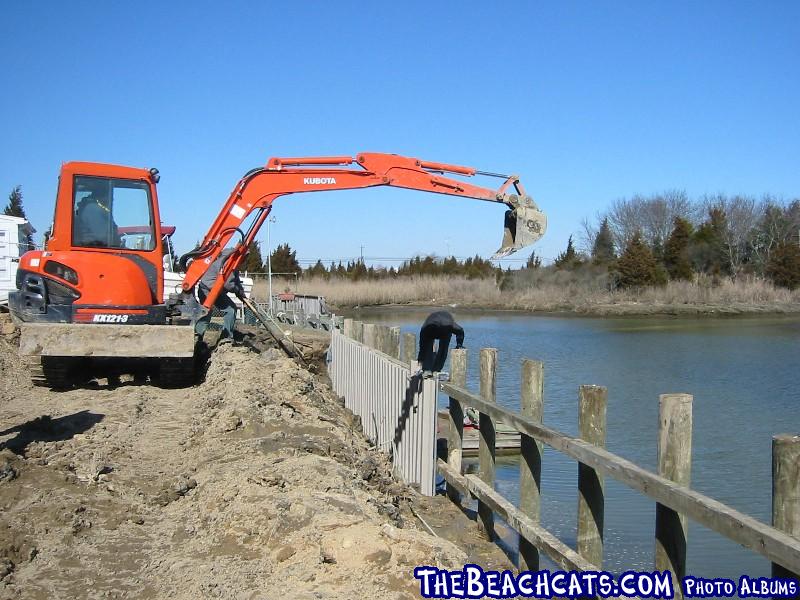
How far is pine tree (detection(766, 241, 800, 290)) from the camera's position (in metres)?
53.2

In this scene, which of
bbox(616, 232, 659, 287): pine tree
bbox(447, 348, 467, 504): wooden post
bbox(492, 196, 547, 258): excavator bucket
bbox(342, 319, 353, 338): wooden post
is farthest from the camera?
bbox(616, 232, 659, 287): pine tree

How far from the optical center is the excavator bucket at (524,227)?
10648 millimetres

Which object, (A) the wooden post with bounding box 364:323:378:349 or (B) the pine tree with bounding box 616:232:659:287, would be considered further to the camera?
(B) the pine tree with bounding box 616:232:659:287

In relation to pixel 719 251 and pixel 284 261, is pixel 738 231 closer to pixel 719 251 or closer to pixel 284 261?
pixel 719 251

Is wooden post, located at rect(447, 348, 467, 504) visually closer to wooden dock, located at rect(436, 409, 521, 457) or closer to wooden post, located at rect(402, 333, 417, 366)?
wooden post, located at rect(402, 333, 417, 366)

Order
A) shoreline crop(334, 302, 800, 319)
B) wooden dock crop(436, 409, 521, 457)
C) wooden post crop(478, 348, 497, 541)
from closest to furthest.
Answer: wooden post crop(478, 348, 497, 541)
wooden dock crop(436, 409, 521, 457)
shoreline crop(334, 302, 800, 319)

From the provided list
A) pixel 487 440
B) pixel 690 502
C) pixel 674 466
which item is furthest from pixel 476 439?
pixel 690 502

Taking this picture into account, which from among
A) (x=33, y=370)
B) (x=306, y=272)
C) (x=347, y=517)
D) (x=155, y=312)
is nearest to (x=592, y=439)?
(x=347, y=517)

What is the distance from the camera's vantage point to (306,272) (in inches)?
2965

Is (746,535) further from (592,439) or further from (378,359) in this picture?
(378,359)

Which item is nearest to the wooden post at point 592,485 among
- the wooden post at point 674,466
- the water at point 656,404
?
the wooden post at point 674,466

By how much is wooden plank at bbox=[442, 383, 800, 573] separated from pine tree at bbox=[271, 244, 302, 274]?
221ft

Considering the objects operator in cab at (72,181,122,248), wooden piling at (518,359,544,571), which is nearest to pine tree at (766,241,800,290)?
operator in cab at (72,181,122,248)

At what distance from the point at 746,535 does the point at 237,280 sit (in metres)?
11.6
